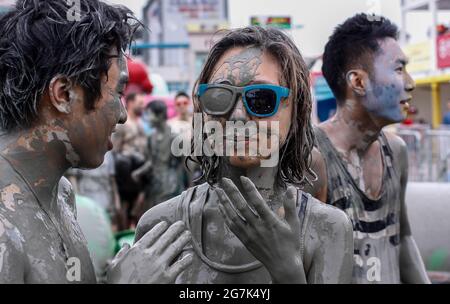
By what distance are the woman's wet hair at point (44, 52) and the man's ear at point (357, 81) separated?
5.84 feet

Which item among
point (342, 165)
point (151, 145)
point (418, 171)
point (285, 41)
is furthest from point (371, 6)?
point (418, 171)

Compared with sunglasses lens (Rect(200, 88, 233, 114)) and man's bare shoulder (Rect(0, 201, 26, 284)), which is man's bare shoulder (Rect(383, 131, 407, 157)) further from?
man's bare shoulder (Rect(0, 201, 26, 284))

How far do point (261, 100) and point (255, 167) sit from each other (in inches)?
8.3

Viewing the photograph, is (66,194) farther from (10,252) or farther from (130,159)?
(130,159)

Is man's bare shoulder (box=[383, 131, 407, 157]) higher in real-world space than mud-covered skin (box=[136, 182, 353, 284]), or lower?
higher

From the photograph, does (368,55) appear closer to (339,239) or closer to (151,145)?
(339,239)

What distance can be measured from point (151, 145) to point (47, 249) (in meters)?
5.52

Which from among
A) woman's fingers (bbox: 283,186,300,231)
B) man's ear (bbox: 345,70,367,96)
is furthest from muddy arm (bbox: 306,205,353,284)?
man's ear (bbox: 345,70,367,96)

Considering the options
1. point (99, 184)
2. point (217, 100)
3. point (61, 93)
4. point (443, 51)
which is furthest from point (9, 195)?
point (443, 51)

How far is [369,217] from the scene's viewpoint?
9.95ft

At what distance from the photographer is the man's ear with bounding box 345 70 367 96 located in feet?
10.4

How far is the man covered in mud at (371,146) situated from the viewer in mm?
3012

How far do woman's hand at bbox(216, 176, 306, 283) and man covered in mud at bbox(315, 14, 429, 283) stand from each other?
1339mm
